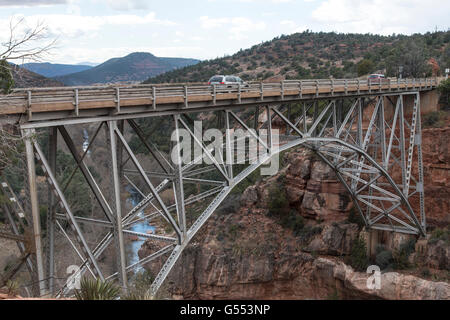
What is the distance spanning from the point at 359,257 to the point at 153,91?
1750 centimetres

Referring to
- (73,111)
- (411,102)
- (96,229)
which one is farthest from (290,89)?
(96,229)

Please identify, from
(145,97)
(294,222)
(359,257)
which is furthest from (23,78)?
(359,257)

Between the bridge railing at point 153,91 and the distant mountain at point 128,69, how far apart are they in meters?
55.9

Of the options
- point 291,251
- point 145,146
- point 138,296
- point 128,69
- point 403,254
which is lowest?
point 291,251

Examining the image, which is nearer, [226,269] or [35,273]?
[35,273]

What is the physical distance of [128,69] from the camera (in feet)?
287

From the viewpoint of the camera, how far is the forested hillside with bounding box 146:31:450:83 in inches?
1478

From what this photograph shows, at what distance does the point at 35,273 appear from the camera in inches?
327

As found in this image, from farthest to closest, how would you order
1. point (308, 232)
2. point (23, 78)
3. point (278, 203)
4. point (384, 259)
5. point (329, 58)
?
point (329, 58) < point (278, 203) < point (308, 232) < point (384, 259) < point (23, 78)

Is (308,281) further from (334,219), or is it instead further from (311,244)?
(334,219)

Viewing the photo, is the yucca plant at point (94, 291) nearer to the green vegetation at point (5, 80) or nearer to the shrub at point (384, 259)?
the green vegetation at point (5, 80)

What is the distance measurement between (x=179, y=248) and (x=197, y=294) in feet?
50.2

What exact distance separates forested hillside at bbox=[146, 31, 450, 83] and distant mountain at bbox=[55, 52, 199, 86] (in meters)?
10.4

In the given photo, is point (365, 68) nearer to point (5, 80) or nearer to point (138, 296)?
point (5, 80)
